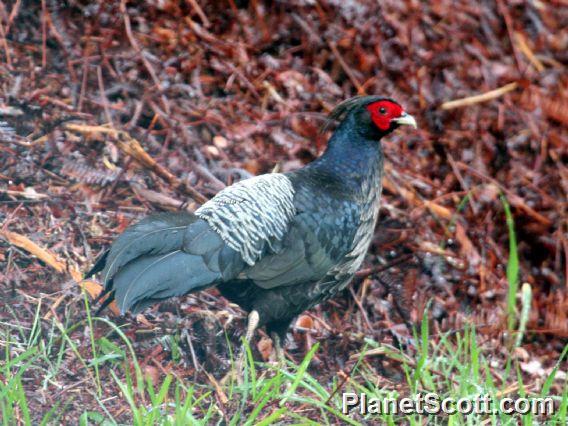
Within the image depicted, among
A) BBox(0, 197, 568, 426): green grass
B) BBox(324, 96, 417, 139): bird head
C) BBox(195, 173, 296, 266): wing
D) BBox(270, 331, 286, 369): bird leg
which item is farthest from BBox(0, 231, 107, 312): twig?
BBox(324, 96, 417, 139): bird head

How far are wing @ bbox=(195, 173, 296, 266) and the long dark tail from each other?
6cm

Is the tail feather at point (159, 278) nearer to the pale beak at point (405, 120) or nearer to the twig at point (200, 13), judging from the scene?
the pale beak at point (405, 120)

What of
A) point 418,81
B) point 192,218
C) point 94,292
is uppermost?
point 418,81

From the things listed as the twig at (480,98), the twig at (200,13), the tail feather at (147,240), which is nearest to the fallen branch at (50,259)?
the tail feather at (147,240)

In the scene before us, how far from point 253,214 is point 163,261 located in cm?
54

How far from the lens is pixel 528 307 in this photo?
13.4 ft

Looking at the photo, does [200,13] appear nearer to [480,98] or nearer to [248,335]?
[480,98]

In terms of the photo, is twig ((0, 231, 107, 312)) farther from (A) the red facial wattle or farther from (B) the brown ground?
(A) the red facial wattle

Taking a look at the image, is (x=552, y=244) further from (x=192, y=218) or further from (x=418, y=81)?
(x=192, y=218)

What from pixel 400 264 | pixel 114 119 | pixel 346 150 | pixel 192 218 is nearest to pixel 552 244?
pixel 400 264

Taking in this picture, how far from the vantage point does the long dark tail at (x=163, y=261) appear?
9.90ft

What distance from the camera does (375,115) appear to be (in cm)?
377

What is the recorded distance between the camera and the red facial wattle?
3.74 m

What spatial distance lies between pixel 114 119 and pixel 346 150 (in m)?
1.31
